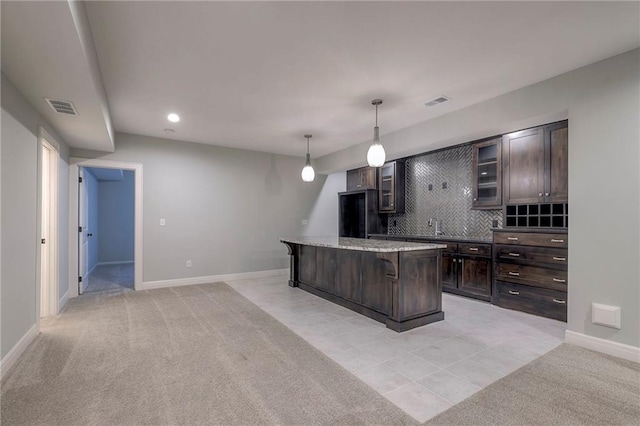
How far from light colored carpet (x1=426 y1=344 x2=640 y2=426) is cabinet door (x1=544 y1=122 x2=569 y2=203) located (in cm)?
170

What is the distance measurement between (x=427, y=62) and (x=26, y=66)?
3043 mm

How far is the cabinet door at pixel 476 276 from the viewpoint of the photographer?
4.13 meters

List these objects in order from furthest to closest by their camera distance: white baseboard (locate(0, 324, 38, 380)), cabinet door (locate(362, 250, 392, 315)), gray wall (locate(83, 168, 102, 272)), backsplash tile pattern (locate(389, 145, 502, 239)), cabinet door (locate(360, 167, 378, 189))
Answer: gray wall (locate(83, 168, 102, 272)) → cabinet door (locate(360, 167, 378, 189)) → backsplash tile pattern (locate(389, 145, 502, 239)) → cabinet door (locate(362, 250, 392, 315)) → white baseboard (locate(0, 324, 38, 380))

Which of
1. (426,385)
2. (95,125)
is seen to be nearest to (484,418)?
(426,385)

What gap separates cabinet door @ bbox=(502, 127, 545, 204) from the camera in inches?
143

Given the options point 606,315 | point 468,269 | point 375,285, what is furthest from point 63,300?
point 606,315

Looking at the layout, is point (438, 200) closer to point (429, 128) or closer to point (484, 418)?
point (429, 128)

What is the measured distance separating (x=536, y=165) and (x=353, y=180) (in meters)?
3.55

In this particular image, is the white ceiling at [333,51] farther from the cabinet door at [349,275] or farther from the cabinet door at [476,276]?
the cabinet door at [476,276]

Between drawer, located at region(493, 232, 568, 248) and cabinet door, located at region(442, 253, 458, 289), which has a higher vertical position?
drawer, located at region(493, 232, 568, 248)

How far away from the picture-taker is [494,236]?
4004 millimetres

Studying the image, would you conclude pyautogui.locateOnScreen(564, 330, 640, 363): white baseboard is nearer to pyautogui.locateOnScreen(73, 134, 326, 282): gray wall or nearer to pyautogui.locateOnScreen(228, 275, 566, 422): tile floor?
pyautogui.locateOnScreen(228, 275, 566, 422): tile floor

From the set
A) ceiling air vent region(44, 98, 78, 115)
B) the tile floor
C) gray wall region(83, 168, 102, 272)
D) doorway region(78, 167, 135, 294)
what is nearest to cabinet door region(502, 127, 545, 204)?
the tile floor

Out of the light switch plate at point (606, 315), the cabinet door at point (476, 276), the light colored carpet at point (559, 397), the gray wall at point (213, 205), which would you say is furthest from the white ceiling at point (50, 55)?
the cabinet door at point (476, 276)
